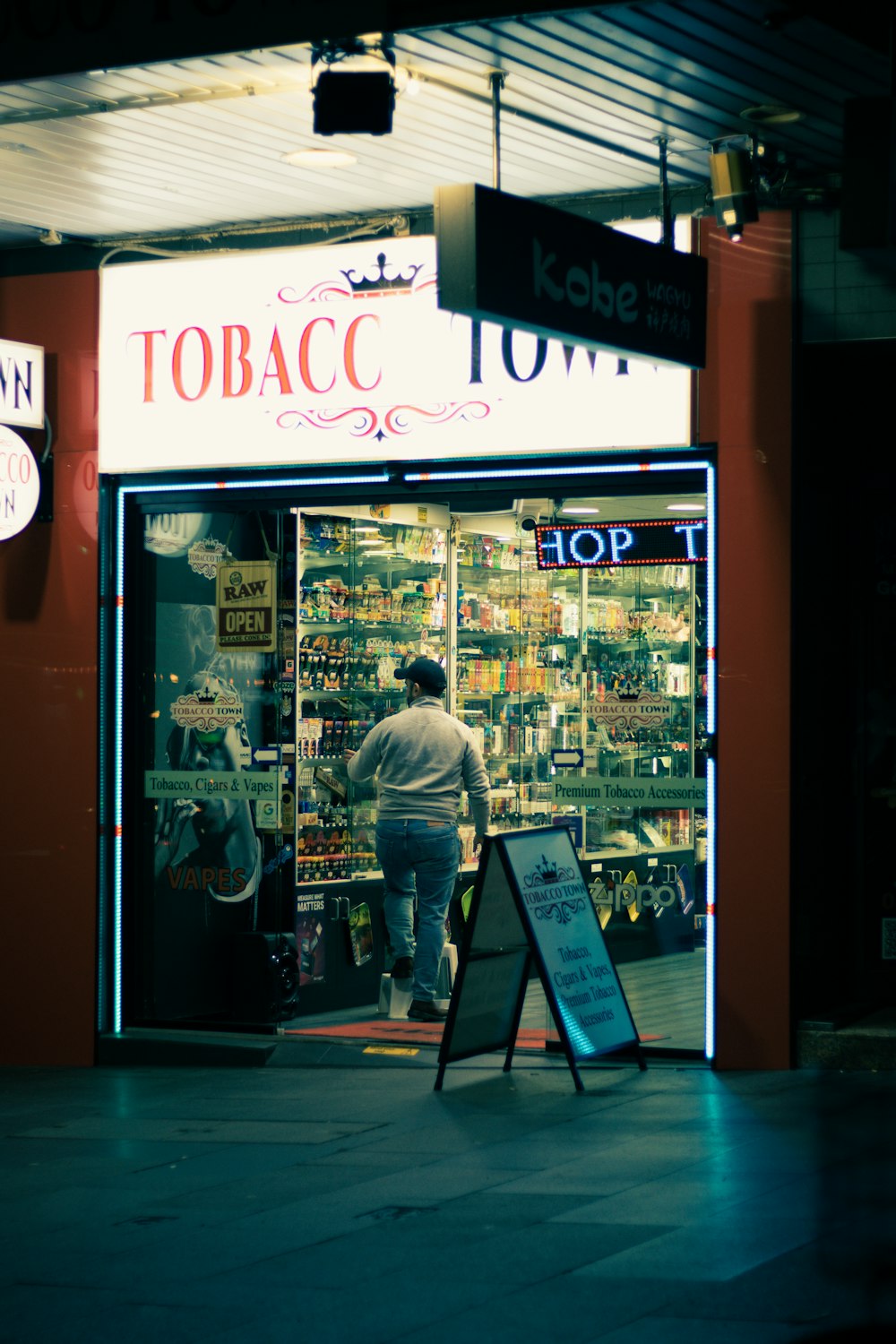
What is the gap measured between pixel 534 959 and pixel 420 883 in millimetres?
1881

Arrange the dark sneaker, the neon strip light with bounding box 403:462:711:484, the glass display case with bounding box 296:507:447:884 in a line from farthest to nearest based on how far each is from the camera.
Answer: the glass display case with bounding box 296:507:447:884, the dark sneaker, the neon strip light with bounding box 403:462:711:484

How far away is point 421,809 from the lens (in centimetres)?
986

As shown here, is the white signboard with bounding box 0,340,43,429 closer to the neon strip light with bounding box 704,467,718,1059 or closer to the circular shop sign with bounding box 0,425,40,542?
the circular shop sign with bounding box 0,425,40,542

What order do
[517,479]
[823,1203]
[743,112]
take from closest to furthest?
1. [823,1203]
2. [743,112]
3. [517,479]

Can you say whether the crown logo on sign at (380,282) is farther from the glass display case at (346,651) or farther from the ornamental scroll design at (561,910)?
the ornamental scroll design at (561,910)

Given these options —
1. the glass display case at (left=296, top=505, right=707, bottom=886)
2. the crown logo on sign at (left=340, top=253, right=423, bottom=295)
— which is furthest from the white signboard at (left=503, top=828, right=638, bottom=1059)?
the crown logo on sign at (left=340, top=253, right=423, bottom=295)

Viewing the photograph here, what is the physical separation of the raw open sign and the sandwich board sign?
2.07 m

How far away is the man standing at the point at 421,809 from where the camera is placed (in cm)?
976

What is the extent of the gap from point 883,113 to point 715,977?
4.31 meters

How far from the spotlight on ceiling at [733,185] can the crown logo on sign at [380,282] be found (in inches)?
64.8

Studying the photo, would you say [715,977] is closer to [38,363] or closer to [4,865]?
[4,865]

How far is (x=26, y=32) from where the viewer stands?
5.91 metres

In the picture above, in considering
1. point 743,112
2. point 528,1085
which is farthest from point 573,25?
point 528,1085

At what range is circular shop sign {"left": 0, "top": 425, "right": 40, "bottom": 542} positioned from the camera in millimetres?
9242
